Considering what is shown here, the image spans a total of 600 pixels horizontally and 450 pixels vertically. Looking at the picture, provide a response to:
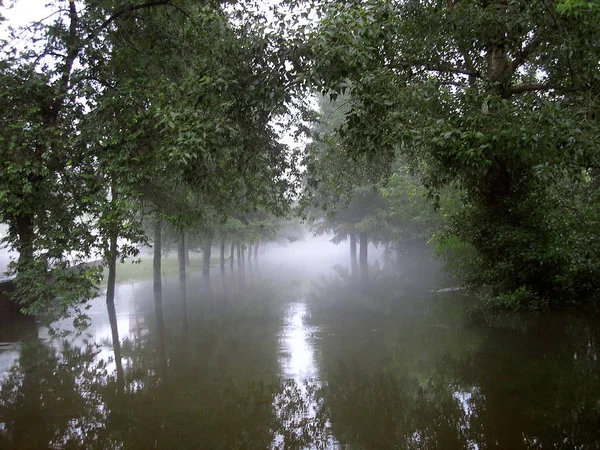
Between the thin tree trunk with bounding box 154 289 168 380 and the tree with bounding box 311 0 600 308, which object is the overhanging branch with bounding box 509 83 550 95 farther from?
the thin tree trunk with bounding box 154 289 168 380

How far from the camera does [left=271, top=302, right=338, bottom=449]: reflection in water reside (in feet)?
22.0

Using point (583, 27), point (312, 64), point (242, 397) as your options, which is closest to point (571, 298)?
point (583, 27)

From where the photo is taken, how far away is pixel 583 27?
6508mm

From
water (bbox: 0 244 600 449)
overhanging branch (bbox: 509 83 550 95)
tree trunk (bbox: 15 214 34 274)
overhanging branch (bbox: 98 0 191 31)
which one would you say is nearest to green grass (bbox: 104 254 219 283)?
water (bbox: 0 244 600 449)

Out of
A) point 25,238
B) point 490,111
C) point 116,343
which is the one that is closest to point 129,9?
point 25,238

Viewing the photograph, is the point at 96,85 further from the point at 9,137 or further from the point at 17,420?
the point at 17,420

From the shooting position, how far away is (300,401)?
8.19m

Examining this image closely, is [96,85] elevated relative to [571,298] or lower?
elevated

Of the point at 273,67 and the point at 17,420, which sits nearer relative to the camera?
the point at 273,67

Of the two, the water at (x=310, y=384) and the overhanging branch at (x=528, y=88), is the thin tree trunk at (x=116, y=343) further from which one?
the overhanging branch at (x=528, y=88)

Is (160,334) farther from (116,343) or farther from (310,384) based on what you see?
(310,384)

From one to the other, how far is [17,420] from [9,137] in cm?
480

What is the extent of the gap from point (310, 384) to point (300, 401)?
0.91 meters

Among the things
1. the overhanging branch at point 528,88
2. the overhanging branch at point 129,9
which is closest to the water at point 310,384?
the overhanging branch at point 528,88
